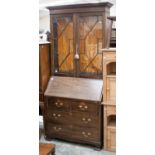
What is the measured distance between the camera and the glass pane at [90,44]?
3.52 meters

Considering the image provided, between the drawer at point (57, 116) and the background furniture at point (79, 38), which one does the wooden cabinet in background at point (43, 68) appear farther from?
the drawer at point (57, 116)

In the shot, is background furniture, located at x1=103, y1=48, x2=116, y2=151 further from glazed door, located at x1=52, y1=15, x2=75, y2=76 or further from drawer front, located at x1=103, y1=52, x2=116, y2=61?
glazed door, located at x1=52, y1=15, x2=75, y2=76

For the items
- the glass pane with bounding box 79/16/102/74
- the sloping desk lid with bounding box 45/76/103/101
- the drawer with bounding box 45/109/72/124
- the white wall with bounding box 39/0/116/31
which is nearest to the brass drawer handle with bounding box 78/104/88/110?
the sloping desk lid with bounding box 45/76/103/101

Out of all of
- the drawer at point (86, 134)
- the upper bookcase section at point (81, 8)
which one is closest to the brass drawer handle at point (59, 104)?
the drawer at point (86, 134)

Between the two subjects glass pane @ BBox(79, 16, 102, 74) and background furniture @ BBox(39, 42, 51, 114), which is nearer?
glass pane @ BBox(79, 16, 102, 74)

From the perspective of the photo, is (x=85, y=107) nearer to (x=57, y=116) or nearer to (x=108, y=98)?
(x=108, y=98)

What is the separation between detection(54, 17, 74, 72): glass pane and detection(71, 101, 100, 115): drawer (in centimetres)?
58

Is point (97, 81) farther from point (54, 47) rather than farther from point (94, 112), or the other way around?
point (54, 47)

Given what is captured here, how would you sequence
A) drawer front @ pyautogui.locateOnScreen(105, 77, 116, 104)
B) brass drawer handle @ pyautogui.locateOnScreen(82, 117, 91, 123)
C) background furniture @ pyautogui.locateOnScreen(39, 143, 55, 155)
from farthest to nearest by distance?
brass drawer handle @ pyautogui.locateOnScreen(82, 117, 91, 123) → drawer front @ pyautogui.locateOnScreen(105, 77, 116, 104) → background furniture @ pyautogui.locateOnScreen(39, 143, 55, 155)

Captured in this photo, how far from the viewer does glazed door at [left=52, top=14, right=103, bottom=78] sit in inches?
140
